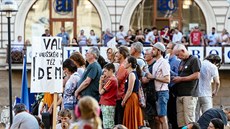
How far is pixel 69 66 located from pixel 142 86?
1445 mm

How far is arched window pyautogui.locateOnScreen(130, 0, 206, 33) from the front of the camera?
38688 mm

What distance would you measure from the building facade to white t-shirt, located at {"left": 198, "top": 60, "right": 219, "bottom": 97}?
19.2m

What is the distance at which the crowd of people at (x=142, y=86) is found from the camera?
17797 millimetres

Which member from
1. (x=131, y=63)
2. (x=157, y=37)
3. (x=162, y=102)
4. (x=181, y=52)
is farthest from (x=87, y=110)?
(x=157, y=37)

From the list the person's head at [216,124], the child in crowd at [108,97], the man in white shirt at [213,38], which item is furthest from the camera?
the man in white shirt at [213,38]

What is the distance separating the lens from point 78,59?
18.5m

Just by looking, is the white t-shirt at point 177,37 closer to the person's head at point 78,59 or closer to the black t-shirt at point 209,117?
the person's head at point 78,59

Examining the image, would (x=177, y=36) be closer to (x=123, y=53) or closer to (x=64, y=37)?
(x=64, y=37)

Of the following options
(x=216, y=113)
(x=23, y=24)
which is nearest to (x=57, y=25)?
(x=23, y=24)

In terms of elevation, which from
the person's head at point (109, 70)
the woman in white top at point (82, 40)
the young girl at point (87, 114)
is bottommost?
the young girl at point (87, 114)

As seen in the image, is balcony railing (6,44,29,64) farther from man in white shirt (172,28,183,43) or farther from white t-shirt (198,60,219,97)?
white t-shirt (198,60,219,97)

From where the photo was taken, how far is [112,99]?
17969 mm

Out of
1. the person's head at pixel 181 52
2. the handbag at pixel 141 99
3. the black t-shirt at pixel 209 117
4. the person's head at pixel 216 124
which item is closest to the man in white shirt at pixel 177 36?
the person's head at pixel 181 52

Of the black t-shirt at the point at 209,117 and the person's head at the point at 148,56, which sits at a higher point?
the person's head at the point at 148,56
